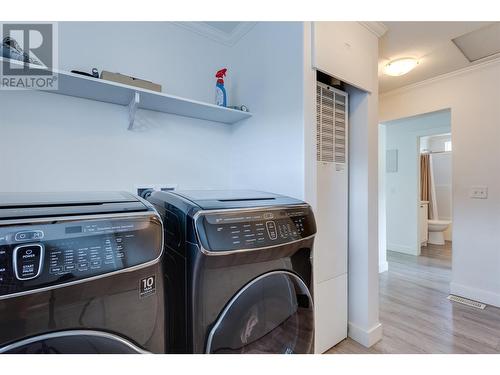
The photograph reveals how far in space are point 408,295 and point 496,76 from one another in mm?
2229

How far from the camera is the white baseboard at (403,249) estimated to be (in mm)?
4097

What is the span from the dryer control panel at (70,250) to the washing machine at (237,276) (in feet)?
0.60

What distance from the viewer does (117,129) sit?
1478 millimetres

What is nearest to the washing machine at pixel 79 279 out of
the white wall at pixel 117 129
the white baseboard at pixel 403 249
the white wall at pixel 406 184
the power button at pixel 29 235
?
the power button at pixel 29 235

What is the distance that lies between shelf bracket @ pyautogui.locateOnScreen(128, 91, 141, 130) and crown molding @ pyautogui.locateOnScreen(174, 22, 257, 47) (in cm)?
72

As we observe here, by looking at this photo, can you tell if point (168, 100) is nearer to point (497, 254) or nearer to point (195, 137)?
point (195, 137)

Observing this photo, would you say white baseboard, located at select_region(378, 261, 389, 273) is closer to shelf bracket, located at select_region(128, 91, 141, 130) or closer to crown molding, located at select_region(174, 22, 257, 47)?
crown molding, located at select_region(174, 22, 257, 47)

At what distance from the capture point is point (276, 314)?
3.34ft

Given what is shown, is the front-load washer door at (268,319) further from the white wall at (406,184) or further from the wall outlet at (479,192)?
the white wall at (406,184)

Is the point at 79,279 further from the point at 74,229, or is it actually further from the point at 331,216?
the point at 331,216

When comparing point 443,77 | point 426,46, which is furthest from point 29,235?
point 443,77

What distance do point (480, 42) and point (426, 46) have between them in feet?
1.33
